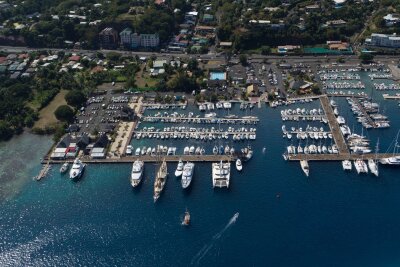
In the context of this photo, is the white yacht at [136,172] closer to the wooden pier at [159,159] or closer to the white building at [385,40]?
the wooden pier at [159,159]

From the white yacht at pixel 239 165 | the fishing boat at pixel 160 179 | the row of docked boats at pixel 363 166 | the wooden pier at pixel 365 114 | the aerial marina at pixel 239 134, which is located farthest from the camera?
the wooden pier at pixel 365 114

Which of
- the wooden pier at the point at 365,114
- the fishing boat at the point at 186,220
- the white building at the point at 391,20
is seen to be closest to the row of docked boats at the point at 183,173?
the fishing boat at the point at 186,220

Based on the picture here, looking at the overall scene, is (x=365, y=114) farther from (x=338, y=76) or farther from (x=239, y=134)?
(x=239, y=134)

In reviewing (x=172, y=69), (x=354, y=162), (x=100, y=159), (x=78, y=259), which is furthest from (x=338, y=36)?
(x=78, y=259)

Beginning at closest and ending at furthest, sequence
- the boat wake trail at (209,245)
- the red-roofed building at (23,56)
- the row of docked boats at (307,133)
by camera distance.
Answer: the boat wake trail at (209,245) → the row of docked boats at (307,133) → the red-roofed building at (23,56)

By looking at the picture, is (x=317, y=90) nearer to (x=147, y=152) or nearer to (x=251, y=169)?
(x=251, y=169)

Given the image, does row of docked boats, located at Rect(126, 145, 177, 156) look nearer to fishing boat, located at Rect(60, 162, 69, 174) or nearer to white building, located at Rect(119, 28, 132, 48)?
fishing boat, located at Rect(60, 162, 69, 174)
